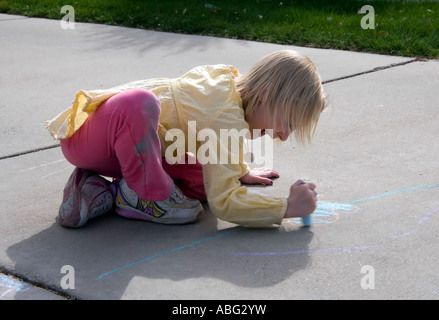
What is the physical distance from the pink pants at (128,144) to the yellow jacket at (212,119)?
2.6 inches

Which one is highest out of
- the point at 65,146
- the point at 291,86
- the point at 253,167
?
the point at 291,86

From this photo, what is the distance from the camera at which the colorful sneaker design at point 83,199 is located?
256 cm

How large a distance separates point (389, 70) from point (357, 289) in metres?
2.90

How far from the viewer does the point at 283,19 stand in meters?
6.14

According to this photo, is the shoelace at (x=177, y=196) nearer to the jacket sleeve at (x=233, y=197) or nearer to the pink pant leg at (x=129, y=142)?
the pink pant leg at (x=129, y=142)

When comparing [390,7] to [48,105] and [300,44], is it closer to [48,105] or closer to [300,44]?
[300,44]

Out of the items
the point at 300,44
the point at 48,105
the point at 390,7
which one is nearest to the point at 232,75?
the point at 48,105

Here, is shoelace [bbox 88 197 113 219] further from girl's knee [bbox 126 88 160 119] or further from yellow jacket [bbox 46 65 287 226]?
girl's knee [bbox 126 88 160 119]

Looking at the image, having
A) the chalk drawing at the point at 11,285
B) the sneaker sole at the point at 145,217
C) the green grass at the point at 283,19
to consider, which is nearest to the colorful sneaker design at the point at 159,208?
the sneaker sole at the point at 145,217

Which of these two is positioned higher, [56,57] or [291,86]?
[291,86]

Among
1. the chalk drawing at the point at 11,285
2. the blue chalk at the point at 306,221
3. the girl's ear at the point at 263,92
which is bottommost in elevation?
the blue chalk at the point at 306,221

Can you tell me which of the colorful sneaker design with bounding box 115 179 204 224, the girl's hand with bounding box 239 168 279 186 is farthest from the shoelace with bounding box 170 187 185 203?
the girl's hand with bounding box 239 168 279 186

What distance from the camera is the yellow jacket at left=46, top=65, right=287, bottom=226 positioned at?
249 centimetres
